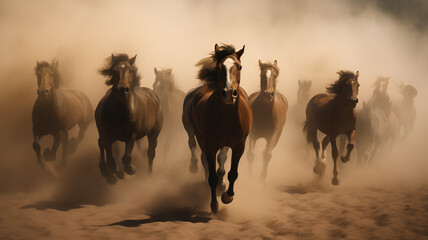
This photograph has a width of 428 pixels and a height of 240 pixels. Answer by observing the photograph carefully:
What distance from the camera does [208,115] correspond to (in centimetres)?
705

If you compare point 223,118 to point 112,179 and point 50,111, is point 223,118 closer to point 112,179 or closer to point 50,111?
point 112,179

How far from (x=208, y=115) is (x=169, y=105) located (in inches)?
253

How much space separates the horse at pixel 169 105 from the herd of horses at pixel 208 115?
3 cm

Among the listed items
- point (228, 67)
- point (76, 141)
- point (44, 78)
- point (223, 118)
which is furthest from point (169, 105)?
point (228, 67)

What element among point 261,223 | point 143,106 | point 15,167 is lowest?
point 261,223

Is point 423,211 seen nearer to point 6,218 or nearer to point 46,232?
A: point 46,232

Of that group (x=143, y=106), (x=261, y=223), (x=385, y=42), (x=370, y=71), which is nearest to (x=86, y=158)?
(x=143, y=106)

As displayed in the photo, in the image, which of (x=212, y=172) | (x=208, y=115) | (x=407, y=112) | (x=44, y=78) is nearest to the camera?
(x=208, y=115)

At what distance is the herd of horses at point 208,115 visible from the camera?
7008mm

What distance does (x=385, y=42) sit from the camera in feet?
127

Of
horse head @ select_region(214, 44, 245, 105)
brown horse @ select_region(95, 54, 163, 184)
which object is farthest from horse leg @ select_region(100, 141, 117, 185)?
horse head @ select_region(214, 44, 245, 105)

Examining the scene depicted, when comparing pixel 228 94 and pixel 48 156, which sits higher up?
pixel 228 94

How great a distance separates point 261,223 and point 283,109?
4.88 meters

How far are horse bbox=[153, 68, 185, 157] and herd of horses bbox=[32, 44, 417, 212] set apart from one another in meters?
0.03
